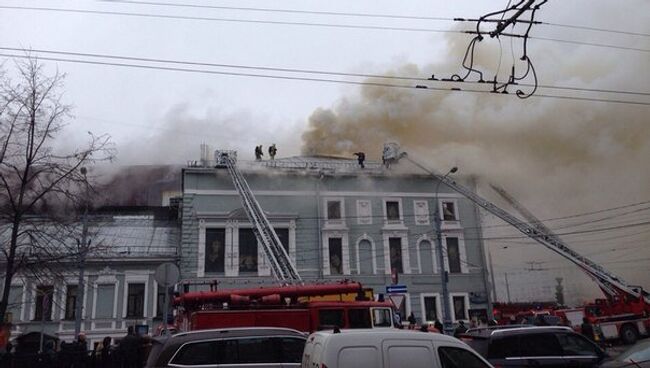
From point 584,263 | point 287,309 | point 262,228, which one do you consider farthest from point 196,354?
point 584,263

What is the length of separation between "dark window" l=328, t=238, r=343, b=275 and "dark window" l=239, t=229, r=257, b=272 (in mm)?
4536

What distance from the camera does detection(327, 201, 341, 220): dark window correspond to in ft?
105

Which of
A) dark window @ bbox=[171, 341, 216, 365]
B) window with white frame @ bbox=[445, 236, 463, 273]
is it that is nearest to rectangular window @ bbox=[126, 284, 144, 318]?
window with white frame @ bbox=[445, 236, 463, 273]

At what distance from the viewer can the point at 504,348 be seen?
9.79 metres

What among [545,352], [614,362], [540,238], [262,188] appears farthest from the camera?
[262,188]

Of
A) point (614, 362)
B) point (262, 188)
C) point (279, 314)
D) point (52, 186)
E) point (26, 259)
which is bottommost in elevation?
point (614, 362)

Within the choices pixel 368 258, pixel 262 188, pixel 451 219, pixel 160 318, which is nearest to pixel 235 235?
pixel 262 188

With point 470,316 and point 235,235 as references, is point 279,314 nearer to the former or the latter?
point 235,235

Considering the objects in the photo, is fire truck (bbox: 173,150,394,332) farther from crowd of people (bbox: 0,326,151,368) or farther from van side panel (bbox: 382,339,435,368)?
van side panel (bbox: 382,339,435,368)

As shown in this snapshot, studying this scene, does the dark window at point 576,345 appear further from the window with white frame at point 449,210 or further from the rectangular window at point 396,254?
the window with white frame at point 449,210

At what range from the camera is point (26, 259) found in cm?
1422

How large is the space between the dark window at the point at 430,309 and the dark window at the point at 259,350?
22.6 meters

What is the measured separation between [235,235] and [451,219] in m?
13.4

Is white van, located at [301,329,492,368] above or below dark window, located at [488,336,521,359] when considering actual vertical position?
above
